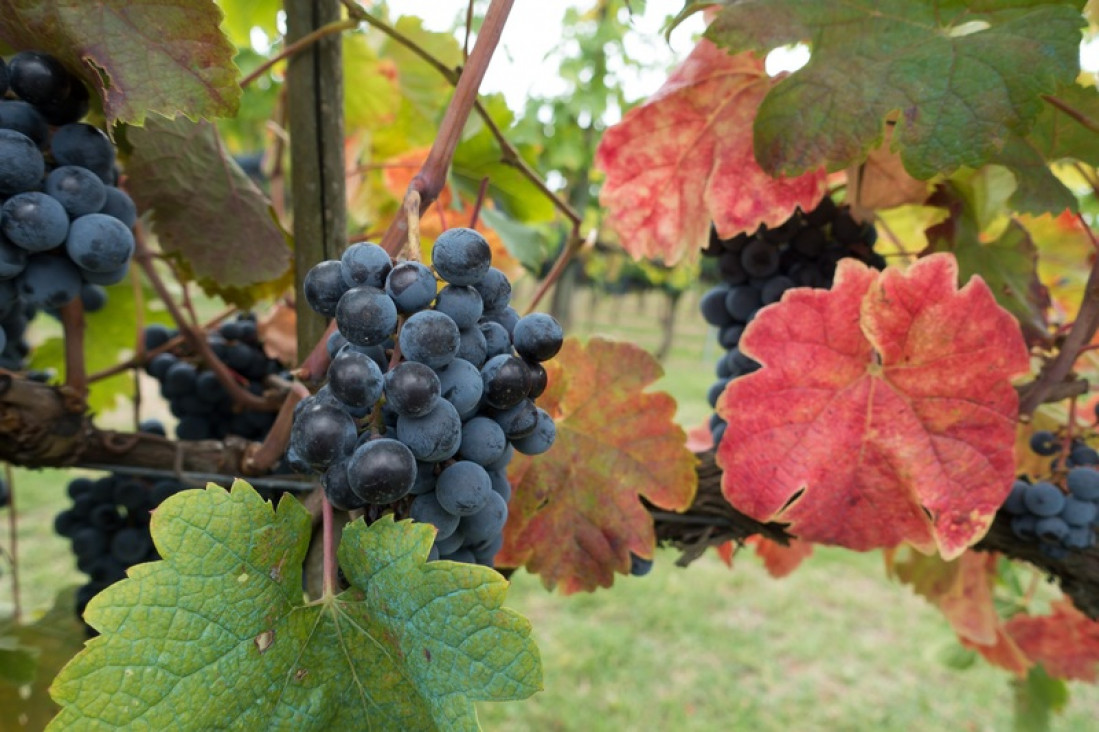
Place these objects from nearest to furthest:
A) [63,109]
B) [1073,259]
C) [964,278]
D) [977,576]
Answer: [63,109] → [964,278] → [977,576] → [1073,259]

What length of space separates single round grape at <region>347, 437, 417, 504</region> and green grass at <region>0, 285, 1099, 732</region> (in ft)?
7.39

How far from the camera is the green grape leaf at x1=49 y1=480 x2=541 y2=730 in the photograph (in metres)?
0.44

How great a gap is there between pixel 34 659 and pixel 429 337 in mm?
804

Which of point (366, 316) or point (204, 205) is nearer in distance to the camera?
point (366, 316)

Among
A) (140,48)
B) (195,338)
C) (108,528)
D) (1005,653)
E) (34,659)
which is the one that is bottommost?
(1005,653)

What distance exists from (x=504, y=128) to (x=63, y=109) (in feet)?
2.60

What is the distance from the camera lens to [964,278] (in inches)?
39.1

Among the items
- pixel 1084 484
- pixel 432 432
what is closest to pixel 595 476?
pixel 432 432

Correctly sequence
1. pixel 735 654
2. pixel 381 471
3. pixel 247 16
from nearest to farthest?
1. pixel 381 471
2. pixel 247 16
3. pixel 735 654

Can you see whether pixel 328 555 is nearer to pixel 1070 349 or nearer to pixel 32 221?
pixel 32 221

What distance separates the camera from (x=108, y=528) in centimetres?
106

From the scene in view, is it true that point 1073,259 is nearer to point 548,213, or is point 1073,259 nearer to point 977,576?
point 977,576

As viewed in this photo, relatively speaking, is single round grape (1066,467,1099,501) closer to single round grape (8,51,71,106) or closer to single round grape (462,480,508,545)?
single round grape (462,480,508,545)

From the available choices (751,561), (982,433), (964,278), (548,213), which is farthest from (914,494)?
(751,561)
